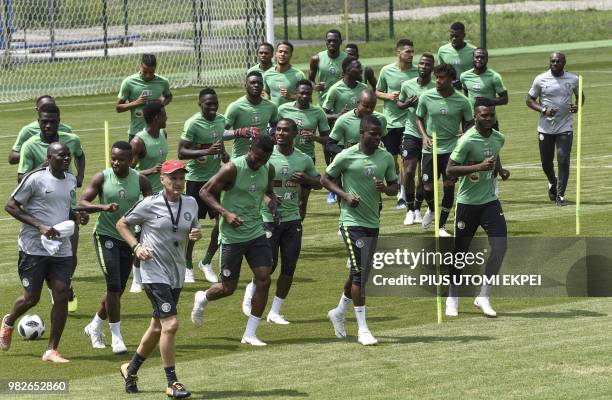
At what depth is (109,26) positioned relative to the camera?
52.9 metres

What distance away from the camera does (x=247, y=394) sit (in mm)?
12984

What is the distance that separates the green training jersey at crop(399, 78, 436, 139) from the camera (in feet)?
73.8

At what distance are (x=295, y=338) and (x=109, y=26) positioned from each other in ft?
128

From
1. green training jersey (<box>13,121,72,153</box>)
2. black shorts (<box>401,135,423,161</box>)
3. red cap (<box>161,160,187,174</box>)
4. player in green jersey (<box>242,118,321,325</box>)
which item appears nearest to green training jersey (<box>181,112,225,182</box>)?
green training jersey (<box>13,121,72,153</box>)

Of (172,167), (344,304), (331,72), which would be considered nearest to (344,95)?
(331,72)

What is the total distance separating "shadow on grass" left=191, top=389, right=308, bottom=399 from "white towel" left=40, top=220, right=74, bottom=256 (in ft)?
7.31

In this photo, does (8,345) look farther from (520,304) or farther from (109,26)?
(109,26)

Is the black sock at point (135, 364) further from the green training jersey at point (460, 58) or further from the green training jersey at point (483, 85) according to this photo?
the green training jersey at point (460, 58)

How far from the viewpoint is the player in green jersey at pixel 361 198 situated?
1503cm

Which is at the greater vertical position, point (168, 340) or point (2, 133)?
point (168, 340)

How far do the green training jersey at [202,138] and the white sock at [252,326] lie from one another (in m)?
4.27

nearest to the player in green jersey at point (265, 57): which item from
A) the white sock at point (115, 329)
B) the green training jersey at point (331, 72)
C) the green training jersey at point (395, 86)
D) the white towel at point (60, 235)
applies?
the green training jersey at point (395, 86)

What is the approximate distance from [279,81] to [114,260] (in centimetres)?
871

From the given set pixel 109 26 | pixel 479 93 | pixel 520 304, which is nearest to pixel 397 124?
pixel 479 93
